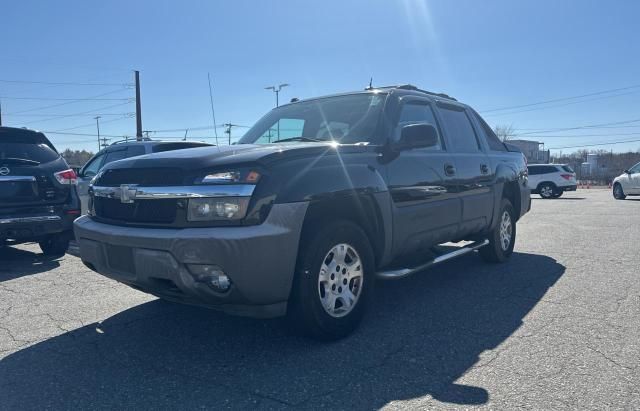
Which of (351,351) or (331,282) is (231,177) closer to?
(331,282)

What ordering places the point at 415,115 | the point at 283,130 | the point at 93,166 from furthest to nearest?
the point at 93,166 → the point at 283,130 → the point at 415,115

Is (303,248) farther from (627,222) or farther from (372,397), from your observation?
(627,222)

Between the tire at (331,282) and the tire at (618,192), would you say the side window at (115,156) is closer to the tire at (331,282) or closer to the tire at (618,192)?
the tire at (331,282)

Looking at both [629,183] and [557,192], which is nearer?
[629,183]

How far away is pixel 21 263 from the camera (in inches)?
261

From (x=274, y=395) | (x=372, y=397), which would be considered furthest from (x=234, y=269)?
(x=372, y=397)

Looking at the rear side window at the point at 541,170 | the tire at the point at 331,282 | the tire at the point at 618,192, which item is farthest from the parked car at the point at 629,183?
the tire at the point at 331,282

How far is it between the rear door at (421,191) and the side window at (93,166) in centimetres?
651

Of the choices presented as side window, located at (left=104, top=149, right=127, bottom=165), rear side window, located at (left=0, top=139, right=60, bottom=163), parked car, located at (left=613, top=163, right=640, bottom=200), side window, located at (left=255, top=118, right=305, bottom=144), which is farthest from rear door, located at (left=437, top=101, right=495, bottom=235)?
parked car, located at (left=613, top=163, right=640, bottom=200)

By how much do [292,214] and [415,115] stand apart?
2.20 metres

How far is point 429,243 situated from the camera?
4.63 metres

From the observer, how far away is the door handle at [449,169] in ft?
15.7

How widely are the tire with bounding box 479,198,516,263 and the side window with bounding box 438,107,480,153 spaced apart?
984 mm

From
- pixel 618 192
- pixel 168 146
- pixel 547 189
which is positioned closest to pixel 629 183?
pixel 618 192
